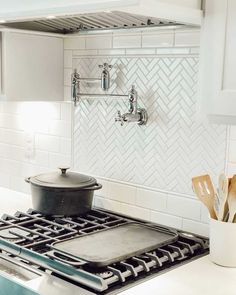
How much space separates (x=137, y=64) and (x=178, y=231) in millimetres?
718

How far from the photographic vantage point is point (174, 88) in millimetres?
1992

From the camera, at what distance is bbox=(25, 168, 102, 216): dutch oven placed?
202cm

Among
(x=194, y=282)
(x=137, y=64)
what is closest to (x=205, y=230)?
(x=194, y=282)

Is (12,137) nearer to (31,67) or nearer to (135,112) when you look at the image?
(31,67)

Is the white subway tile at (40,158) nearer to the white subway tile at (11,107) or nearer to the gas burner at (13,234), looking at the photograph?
the white subway tile at (11,107)

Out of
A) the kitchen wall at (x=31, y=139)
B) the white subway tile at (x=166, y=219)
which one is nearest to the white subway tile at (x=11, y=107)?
the kitchen wall at (x=31, y=139)

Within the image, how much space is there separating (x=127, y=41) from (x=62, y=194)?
712 mm

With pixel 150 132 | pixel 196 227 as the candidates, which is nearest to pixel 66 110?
pixel 150 132

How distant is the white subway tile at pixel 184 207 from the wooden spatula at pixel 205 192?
257 millimetres

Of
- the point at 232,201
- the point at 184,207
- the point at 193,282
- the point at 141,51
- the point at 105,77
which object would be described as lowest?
the point at 193,282

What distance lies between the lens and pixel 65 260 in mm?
1593

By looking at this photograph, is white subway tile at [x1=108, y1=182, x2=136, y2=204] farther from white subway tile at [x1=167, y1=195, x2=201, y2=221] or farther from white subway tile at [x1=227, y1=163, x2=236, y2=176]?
white subway tile at [x1=227, y1=163, x2=236, y2=176]

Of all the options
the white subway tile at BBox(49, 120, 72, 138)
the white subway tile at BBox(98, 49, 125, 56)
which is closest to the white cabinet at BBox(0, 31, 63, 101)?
the white subway tile at BBox(49, 120, 72, 138)

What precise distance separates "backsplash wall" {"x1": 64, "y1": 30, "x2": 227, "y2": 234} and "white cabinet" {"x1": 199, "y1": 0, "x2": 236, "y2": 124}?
0.30 m
